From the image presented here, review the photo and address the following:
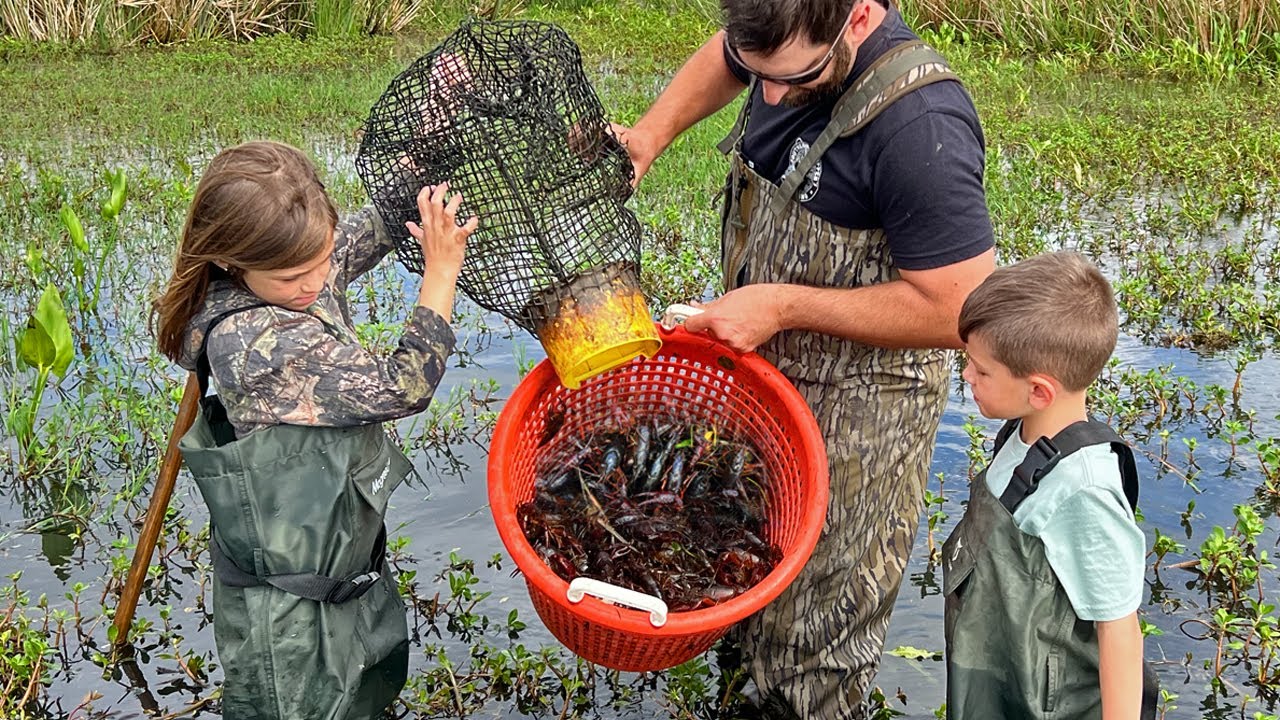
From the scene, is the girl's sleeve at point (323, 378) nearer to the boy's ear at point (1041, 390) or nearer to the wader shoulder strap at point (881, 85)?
the wader shoulder strap at point (881, 85)

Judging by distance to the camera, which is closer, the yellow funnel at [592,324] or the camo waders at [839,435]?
the yellow funnel at [592,324]

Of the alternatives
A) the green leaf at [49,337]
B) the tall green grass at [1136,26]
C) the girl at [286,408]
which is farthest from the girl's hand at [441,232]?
the tall green grass at [1136,26]

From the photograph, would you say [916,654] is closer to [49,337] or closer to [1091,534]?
[1091,534]

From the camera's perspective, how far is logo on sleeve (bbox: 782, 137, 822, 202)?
9.17ft

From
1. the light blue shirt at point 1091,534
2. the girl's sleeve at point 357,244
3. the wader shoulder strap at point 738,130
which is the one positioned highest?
the wader shoulder strap at point 738,130

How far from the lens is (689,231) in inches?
279

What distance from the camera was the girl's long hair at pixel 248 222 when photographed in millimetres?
2566

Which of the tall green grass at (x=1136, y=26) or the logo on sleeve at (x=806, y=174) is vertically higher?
the tall green grass at (x=1136, y=26)

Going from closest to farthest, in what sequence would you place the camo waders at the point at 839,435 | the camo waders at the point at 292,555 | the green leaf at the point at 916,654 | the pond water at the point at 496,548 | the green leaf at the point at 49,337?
the camo waders at the point at 292,555 < the camo waders at the point at 839,435 < the pond water at the point at 496,548 < the green leaf at the point at 916,654 < the green leaf at the point at 49,337

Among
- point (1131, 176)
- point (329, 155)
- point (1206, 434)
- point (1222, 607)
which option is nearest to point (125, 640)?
point (1222, 607)

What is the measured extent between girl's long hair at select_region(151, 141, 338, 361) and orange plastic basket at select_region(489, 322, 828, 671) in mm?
623

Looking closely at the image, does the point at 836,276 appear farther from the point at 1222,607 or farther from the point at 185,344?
the point at 1222,607

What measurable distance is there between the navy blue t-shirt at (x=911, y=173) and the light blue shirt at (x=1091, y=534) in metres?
0.54

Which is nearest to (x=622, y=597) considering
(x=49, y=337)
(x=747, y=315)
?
(x=747, y=315)
